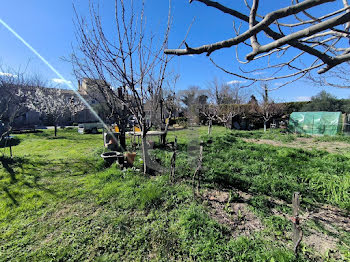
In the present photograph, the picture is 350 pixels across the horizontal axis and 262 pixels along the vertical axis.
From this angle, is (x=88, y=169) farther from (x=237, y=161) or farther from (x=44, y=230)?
(x=237, y=161)

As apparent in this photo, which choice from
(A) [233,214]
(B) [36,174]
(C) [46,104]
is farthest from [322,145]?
(C) [46,104]

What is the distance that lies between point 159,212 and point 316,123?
16092mm

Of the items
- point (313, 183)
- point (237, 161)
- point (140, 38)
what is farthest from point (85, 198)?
point (313, 183)

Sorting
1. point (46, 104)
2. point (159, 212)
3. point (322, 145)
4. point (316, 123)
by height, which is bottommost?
point (159, 212)

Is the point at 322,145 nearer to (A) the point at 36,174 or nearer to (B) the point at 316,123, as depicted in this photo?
(B) the point at 316,123

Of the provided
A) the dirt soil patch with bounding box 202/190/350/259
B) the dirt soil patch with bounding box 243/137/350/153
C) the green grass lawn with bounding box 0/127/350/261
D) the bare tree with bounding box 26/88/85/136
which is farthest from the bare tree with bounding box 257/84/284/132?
the bare tree with bounding box 26/88/85/136

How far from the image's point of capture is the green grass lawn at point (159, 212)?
6.63ft

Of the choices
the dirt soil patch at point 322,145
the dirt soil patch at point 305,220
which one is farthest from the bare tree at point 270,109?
the dirt soil patch at point 305,220

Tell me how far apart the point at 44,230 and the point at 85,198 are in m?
0.87

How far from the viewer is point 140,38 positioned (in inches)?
135

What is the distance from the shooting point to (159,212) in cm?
278

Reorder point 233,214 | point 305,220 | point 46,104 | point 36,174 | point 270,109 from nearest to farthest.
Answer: point 305,220, point 233,214, point 36,174, point 46,104, point 270,109

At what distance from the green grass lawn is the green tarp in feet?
33.7

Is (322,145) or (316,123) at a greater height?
(316,123)
